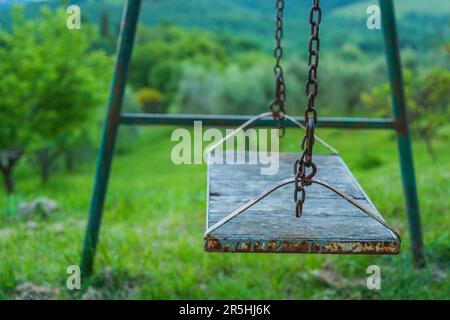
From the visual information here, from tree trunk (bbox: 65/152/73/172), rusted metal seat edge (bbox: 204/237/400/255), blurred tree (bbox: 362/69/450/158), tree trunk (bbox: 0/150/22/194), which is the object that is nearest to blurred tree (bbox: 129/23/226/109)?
tree trunk (bbox: 65/152/73/172)

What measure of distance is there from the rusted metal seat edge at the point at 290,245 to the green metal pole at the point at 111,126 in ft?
4.75

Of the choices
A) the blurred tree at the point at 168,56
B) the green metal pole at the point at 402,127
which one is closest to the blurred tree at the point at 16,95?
the green metal pole at the point at 402,127

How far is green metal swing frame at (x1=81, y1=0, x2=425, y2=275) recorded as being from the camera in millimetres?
2666

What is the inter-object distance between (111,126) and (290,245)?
1.55m

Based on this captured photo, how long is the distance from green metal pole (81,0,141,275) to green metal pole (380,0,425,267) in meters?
1.23

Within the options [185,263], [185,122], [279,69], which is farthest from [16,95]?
[279,69]

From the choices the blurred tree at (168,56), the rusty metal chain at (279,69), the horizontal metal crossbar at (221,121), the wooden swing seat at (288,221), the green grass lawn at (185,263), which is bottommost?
the green grass lawn at (185,263)

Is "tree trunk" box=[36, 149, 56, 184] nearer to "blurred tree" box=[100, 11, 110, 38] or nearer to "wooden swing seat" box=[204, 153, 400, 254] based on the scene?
"blurred tree" box=[100, 11, 110, 38]

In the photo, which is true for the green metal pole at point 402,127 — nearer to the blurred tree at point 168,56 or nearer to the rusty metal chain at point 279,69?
the rusty metal chain at point 279,69

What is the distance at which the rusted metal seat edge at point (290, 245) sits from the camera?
1.38 m

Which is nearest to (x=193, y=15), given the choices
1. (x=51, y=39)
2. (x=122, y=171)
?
(x=122, y=171)

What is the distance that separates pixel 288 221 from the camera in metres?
1.53

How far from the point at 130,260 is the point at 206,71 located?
3115 cm

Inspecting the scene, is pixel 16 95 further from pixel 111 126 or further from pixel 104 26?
pixel 104 26
